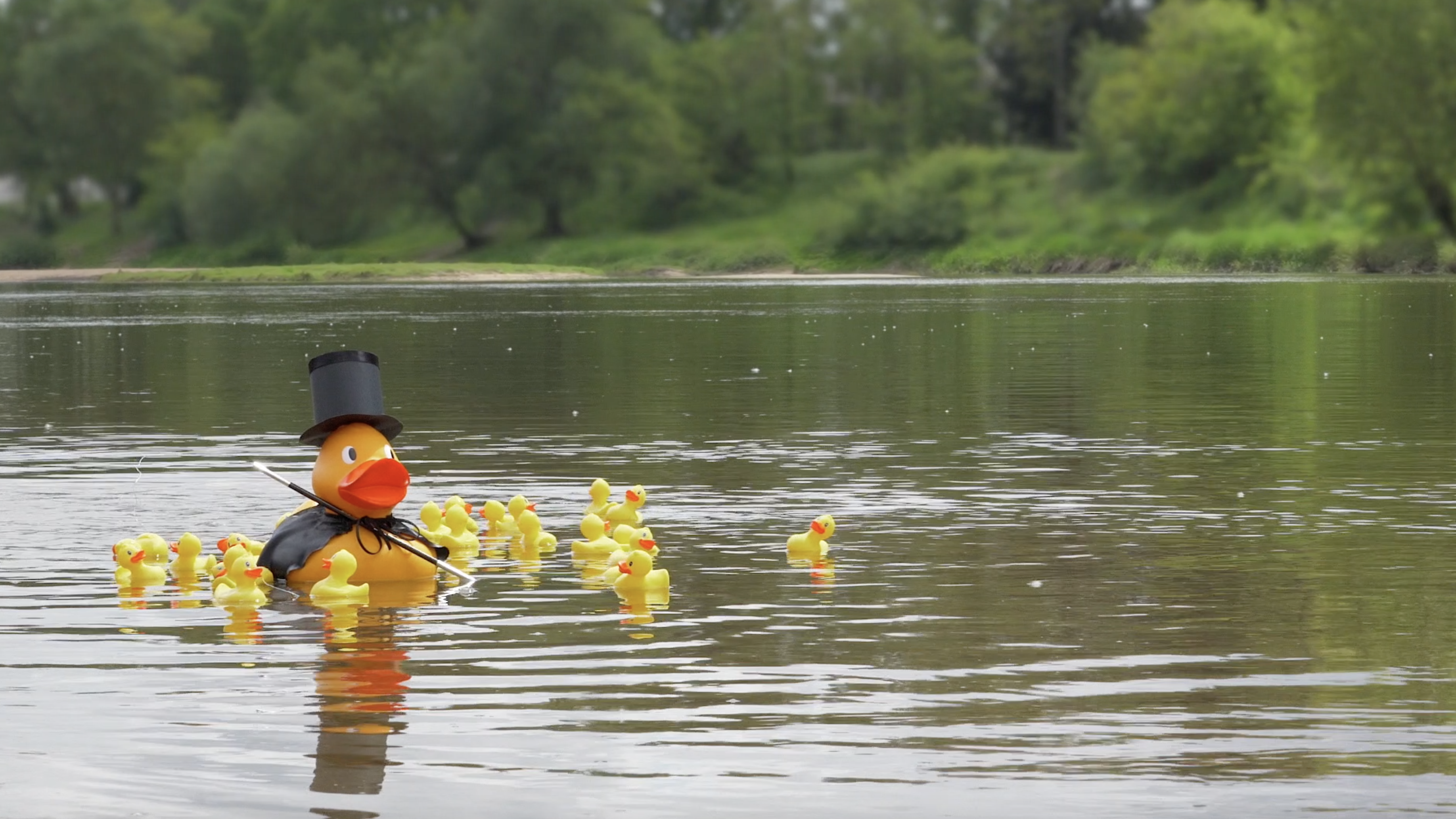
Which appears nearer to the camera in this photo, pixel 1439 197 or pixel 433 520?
pixel 433 520

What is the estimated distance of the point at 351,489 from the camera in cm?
1344

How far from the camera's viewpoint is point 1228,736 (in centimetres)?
923

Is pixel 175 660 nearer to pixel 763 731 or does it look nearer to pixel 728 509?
pixel 763 731

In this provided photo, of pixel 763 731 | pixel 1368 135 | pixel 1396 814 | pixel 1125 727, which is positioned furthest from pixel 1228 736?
pixel 1368 135

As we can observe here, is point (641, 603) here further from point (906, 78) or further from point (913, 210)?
point (906, 78)

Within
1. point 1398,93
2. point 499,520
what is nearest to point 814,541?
point 499,520

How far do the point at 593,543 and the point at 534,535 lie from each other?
67 centimetres

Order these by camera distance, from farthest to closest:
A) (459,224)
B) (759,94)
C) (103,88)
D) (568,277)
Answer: (103,88) → (759,94) → (459,224) → (568,277)

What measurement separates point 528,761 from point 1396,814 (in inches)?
130

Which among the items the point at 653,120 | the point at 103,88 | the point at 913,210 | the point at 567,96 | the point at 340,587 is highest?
the point at 103,88

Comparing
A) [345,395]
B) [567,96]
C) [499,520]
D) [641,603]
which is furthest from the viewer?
[567,96]

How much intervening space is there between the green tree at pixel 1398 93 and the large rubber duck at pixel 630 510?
250 feet

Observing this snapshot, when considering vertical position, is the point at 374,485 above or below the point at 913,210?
below

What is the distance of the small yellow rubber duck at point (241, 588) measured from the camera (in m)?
12.8
